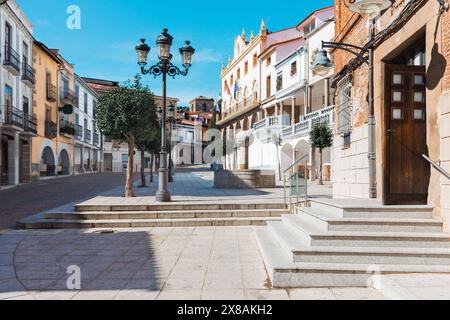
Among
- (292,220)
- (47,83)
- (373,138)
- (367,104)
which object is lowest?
(292,220)

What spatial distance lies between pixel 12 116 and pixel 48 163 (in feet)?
32.6

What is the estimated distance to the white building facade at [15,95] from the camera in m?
20.5

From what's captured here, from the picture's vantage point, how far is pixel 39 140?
26.9 metres

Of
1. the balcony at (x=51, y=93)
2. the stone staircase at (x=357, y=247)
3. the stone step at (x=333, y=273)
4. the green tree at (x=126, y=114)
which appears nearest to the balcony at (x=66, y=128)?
the balcony at (x=51, y=93)

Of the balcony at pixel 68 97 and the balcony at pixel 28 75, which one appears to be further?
the balcony at pixel 68 97

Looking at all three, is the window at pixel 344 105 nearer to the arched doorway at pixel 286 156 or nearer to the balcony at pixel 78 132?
the arched doorway at pixel 286 156

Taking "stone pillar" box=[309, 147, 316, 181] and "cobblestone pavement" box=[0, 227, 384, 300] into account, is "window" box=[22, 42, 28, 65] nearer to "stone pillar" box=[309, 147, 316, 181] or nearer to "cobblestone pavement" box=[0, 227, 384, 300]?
"stone pillar" box=[309, 147, 316, 181]

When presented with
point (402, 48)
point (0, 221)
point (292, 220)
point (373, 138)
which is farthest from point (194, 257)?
point (0, 221)

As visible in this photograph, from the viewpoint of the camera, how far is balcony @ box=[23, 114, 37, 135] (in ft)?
74.5

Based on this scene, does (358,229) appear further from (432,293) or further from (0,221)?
(0,221)

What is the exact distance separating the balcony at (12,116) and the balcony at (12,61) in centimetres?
208

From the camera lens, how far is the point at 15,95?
2202 centimetres

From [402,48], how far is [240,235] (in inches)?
181
